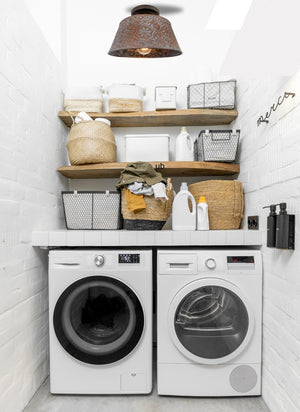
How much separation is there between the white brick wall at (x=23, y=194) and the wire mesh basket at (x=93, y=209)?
18cm

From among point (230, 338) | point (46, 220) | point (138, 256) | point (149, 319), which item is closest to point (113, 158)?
point (46, 220)

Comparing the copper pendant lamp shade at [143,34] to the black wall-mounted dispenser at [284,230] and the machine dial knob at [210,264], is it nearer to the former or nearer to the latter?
the black wall-mounted dispenser at [284,230]

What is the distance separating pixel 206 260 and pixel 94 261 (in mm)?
701

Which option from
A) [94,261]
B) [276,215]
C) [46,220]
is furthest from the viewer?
[46,220]

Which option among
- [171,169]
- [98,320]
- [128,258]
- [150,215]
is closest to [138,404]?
[98,320]

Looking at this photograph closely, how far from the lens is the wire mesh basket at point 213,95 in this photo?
7.80ft

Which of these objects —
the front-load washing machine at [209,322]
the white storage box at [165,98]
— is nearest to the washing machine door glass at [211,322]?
the front-load washing machine at [209,322]

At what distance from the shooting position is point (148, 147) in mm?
2420

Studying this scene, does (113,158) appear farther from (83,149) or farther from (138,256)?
(138,256)

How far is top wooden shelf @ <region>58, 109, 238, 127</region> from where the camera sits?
2408mm

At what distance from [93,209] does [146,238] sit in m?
0.52

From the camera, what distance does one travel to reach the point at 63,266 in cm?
190

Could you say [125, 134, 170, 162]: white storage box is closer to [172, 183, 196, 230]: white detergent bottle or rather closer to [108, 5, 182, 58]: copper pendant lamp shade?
[172, 183, 196, 230]: white detergent bottle

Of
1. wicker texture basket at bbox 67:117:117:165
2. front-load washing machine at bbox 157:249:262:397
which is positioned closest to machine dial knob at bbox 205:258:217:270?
front-load washing machine at bbox 157:249:262:397
